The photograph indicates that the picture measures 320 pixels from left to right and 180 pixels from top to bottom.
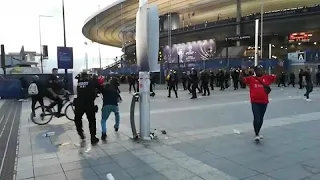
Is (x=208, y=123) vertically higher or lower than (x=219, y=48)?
lower

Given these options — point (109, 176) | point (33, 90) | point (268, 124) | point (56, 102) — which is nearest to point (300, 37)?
point (268, 124)

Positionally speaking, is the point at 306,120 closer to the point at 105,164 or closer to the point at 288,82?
the point at 105,164

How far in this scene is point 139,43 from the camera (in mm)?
7020

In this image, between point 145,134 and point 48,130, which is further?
point 48,130

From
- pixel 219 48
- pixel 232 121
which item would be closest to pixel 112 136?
pixel 232 121

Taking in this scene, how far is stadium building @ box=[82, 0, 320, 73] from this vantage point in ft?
114

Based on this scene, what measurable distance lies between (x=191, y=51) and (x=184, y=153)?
46681mm

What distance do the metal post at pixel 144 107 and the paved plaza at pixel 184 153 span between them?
0.30 metres

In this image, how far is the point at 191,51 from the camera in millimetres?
51562

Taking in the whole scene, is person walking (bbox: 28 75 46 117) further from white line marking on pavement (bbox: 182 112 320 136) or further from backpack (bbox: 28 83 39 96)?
white line marking on pavement (bbox: 182 112 320 136)

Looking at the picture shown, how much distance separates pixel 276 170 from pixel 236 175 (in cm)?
67

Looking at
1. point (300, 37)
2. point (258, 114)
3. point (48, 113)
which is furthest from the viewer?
point (300, 37)

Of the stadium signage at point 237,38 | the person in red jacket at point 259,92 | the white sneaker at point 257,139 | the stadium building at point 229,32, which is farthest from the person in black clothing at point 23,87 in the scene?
the stadium signage at point 237,38

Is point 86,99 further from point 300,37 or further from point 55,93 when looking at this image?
point 300,37
